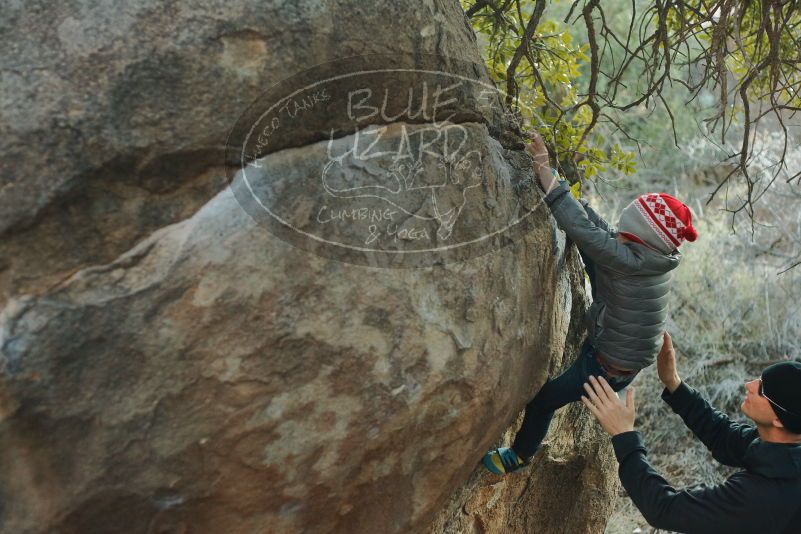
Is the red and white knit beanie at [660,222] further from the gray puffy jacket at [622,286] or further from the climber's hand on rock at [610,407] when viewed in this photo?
the climber's hand on rock at [610,407]

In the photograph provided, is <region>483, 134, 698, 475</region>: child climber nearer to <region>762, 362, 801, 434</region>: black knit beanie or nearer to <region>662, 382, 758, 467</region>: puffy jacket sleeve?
<region>662, 382, 758, 467</region>: puffy jacket sleeve

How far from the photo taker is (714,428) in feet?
9.95

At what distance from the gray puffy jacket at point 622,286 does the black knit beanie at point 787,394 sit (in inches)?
20.3

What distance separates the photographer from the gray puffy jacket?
289 cm

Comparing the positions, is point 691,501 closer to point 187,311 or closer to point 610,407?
point 610,407

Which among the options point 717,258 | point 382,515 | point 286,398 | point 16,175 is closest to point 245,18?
point 16,175

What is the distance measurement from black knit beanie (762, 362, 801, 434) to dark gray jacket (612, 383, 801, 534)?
0.08 m

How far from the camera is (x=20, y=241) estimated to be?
210 cm

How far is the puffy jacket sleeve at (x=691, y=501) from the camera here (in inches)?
97.7

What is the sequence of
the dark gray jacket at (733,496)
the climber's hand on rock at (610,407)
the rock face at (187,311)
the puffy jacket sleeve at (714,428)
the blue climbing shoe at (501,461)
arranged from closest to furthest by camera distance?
the rock face at (187,311) < the dark gray jacket at (733,496) < the climber's hand on rock at (610,407) < the puffy jacket sleeve at (714,428) < the blue climbing shoe at (501,461)

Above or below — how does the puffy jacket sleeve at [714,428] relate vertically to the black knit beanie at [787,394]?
below

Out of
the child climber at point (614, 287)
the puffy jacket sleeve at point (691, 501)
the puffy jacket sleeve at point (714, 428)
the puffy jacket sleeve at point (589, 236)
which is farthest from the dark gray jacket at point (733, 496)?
the puffy jacket sleeve at point (589, 236)

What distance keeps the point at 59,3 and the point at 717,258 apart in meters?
6.23

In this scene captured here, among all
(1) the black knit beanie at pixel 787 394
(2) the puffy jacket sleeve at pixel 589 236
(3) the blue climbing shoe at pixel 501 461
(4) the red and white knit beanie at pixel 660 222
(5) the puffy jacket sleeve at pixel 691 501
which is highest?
(4) the red and white knit beanie at pixel 660 222
